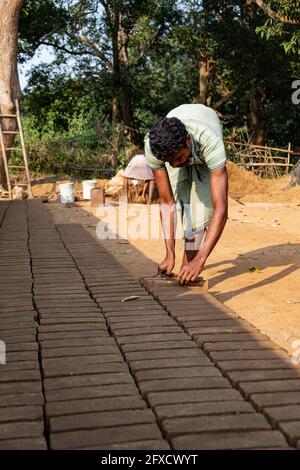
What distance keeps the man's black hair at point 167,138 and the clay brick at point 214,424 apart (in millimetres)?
1761

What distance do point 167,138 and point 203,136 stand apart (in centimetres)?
34

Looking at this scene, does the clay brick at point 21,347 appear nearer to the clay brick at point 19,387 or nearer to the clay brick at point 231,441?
the clay brick at point 19,387

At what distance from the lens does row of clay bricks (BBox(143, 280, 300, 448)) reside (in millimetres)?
2293

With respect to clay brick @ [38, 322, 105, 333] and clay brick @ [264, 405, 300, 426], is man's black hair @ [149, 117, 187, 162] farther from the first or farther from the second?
clay brick @ [264, 405, 300, 426]

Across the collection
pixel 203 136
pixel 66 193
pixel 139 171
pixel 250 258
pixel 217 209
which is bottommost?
pixel 66 193

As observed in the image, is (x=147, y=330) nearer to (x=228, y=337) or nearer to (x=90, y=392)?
(x=228, y=337)

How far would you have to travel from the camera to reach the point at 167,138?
11.9ft

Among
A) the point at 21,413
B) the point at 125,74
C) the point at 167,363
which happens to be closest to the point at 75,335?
the point at 167,363

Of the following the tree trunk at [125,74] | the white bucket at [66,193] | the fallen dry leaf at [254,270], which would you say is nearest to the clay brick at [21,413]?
the fallen dry leaf at [254,270]

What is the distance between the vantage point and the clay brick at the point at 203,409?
2251 millimetres

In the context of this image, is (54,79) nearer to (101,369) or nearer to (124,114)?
(124,114)

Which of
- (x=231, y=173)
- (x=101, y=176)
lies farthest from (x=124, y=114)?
(x=231, y=173)

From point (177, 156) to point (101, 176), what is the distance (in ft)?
48.7
